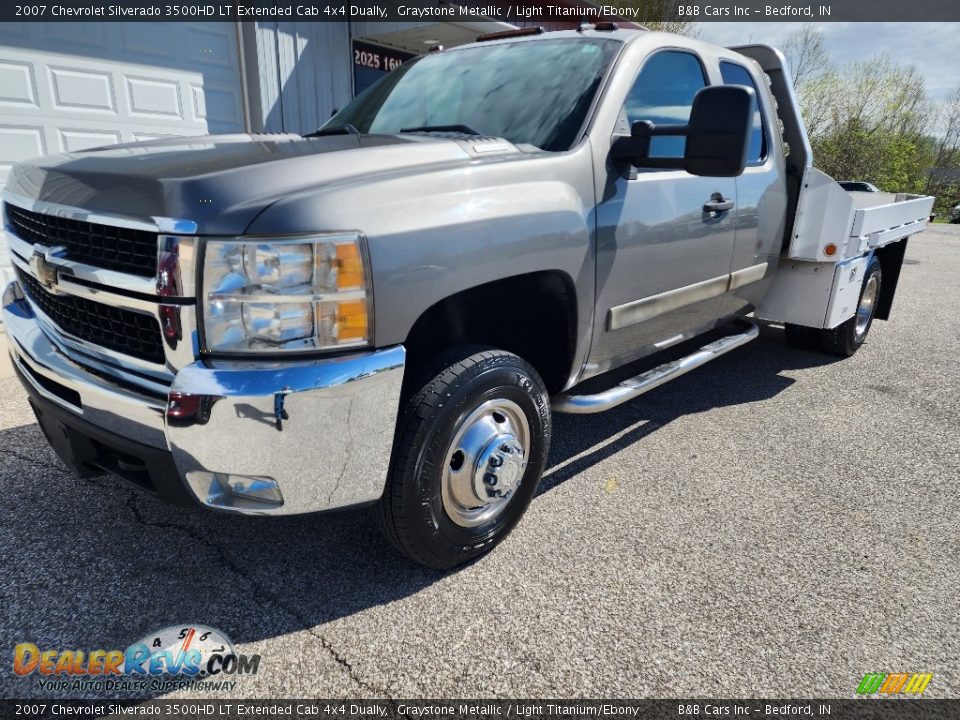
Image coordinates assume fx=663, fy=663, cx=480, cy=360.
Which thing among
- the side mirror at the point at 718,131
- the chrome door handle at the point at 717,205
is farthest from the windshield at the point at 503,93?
the chrome door handle at the point at 717,205

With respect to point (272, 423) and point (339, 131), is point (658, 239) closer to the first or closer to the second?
point (339, 131)

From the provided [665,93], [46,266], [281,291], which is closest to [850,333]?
[665,93]

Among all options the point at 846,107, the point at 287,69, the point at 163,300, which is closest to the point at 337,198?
the point at 163,300

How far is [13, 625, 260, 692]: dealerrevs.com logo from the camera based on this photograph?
189 centimetres

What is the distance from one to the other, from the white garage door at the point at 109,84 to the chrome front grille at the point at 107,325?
13.4ft

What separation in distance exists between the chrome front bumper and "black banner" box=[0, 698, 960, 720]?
21.3 inches

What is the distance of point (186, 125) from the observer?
251 inches

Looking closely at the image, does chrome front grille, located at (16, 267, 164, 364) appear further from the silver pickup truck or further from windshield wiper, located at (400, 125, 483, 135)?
windshield wiper, located at (400, 125, 483, 135)

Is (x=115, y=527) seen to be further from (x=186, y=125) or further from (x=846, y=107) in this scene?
(x=846, y=107)

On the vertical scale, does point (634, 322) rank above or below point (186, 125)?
below

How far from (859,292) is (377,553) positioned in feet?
13.5

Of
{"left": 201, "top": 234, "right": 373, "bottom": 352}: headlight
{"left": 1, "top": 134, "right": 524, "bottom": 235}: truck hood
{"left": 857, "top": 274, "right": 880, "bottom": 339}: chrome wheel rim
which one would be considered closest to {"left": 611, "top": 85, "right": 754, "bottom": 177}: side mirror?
{"left": 1, "top": 134, "right": 524, "bottom": 235}: truck hood

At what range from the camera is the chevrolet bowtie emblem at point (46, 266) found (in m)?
2.04

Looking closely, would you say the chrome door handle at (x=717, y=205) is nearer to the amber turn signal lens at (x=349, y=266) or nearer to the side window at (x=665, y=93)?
the side window at (x=665, y=93)
